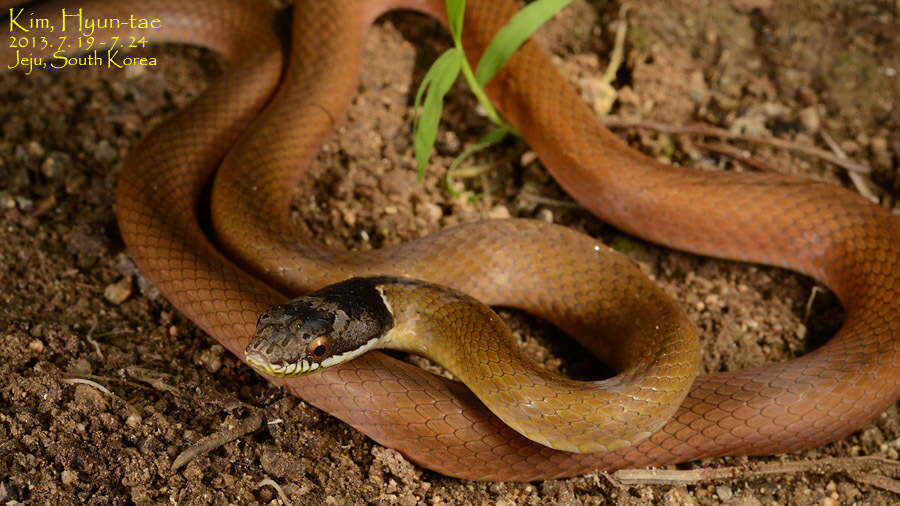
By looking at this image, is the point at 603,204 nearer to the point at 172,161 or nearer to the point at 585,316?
the point at 585,316

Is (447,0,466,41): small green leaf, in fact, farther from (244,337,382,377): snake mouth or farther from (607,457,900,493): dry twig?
(607,457,900,493): dry twig

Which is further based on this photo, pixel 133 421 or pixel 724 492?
pixel 724 492

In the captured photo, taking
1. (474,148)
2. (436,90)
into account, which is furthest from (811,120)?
(436,90)

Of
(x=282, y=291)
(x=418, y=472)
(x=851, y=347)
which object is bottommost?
(x=418, y=472)

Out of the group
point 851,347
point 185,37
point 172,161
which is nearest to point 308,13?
point 185,37

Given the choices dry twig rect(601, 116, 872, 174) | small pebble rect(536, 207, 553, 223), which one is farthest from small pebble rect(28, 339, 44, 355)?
dry twig rect(601, 116, 872, 174)

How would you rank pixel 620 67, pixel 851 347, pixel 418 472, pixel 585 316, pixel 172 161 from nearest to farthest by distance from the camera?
pixel 418 472 → pixel 851 347 → pixel 585 316 → pixel 172 161 → pixel 620 67

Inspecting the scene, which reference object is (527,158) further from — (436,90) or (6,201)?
(6,201)
